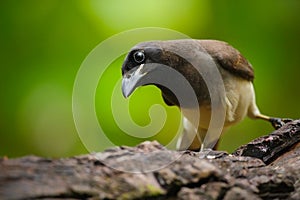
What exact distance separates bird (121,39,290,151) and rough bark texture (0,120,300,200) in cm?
90

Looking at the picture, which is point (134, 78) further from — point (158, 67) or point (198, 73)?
point (198, 73)

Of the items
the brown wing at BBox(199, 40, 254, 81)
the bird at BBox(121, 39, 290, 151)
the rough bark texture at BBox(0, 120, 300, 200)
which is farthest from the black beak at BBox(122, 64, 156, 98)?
the rough bark texture at BBox(0, 120, 300, 200)

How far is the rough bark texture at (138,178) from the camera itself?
4.40 feet

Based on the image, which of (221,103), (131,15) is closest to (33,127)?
(131,15)

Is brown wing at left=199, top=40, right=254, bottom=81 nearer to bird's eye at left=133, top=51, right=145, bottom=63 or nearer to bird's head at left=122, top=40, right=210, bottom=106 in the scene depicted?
bird's head at left=122, top=40, right=210, bottom=106

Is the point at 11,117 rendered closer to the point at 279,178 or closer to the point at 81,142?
the point at 81,142

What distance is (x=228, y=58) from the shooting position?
120 inches

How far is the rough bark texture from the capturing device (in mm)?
1341

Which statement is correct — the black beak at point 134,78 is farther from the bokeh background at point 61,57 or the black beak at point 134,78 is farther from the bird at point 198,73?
the bokeh background at point 61,57

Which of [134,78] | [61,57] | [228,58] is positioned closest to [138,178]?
[134,78]

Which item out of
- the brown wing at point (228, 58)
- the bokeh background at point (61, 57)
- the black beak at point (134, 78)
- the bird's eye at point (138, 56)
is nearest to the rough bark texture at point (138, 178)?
the black beak at point (134, 78)

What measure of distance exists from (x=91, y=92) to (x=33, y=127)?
Answer: 0.50 metres

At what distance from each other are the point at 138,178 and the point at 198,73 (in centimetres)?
148

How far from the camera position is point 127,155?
1534 millimetres
